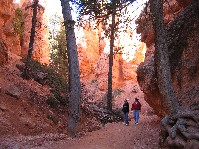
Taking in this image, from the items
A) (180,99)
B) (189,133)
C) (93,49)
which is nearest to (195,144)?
(189,133)

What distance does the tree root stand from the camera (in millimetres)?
6765

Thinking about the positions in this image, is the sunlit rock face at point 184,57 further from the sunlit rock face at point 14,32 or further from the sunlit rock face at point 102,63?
the sunlit rock face at point 102,63

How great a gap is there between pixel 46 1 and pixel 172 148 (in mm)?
38475

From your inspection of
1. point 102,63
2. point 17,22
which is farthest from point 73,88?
point 102,63

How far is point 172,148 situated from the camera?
7531 millimetres

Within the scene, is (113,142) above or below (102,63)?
below

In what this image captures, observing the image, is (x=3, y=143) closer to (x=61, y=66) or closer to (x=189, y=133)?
(x=189, y=133)

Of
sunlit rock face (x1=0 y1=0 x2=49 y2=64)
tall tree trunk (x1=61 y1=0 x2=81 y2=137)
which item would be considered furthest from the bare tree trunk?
sunlit rock face (x1=0 y1=0 x2=49 y2=64)

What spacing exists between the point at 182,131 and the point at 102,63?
3114cm

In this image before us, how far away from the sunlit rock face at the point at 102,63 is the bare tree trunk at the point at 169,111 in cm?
2457

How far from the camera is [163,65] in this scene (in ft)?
28.4

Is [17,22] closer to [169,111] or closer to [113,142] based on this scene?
[113,142]

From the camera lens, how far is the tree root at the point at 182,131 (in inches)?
266

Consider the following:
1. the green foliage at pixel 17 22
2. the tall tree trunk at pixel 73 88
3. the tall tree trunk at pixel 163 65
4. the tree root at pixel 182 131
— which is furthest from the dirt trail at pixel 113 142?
the green foliage at pixel 17 22
